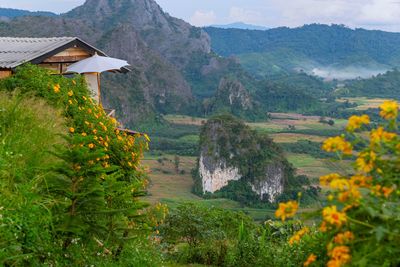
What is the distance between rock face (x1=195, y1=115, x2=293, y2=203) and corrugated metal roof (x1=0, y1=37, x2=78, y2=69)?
7376 cm

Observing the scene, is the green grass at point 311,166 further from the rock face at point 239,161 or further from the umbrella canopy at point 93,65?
the umbrella canopy at point 93,65

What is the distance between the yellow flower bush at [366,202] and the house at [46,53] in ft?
34.8

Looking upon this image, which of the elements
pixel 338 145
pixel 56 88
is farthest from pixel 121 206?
pixel 338 145

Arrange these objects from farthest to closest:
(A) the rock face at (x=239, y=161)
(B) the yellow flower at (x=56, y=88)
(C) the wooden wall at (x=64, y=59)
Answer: (A) the rock face at (x=239, y=161) → (C) the wooden wall at (x=64, y=59) → (B) the yellow flower at (x=56, y=88)

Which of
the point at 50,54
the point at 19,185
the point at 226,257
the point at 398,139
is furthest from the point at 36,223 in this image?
the point at 50,54

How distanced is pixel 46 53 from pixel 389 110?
12.3 metres

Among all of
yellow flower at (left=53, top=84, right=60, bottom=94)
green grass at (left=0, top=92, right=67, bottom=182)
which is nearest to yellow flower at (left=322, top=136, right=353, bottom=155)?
green grass at (left=0, top=92, right=67, bottom=182)

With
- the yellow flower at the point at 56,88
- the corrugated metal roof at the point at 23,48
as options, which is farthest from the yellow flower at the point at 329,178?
the corrugated metal roof at the point at 23,48

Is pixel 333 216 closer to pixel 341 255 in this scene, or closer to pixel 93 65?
pixel 341 255

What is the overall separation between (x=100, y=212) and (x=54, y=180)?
1.76 feet

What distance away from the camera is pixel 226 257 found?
30.9ft

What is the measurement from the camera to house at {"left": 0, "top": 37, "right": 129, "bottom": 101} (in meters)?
12.5

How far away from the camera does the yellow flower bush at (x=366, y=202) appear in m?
2.02

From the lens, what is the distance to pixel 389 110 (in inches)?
84.4
